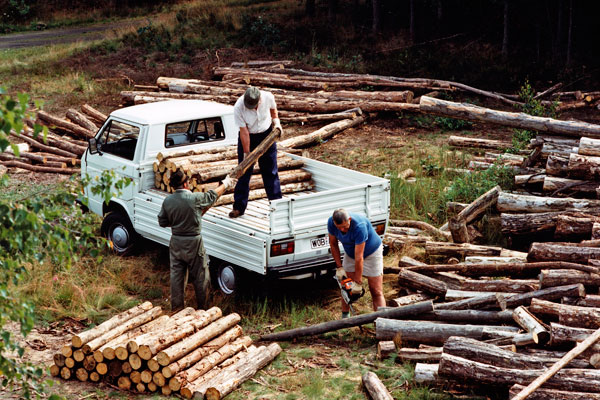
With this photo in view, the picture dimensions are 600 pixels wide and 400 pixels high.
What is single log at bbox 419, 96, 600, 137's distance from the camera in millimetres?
13406

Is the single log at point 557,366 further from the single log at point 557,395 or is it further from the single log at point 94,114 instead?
the single log at point 94,114

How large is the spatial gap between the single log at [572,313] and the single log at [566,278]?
576 mm

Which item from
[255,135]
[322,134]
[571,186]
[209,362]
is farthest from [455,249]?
[322,134]

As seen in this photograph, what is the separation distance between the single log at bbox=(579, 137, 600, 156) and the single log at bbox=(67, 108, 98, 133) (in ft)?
40.4

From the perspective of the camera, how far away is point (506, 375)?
7094 millimetres

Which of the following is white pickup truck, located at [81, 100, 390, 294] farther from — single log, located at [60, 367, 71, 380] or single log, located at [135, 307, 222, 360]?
single log, located at [60, 367, 71, 380]

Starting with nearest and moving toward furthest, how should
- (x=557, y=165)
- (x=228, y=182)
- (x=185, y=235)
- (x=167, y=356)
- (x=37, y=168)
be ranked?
(x=167, y=356) → (x=185, y=235) → (x=228, y=182) → (x=557, y=165) → (x=37, y=168)

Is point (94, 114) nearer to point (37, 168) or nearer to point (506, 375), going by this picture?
point (37, 168)

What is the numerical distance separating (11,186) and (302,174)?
7.75m

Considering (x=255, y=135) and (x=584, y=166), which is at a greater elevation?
(x=255, y=135)

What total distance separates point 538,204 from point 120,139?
22.4 feet

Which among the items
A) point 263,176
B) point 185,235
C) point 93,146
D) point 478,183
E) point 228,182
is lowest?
point 478,183

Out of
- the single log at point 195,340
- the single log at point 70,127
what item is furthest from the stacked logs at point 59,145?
the single log at point 195,340

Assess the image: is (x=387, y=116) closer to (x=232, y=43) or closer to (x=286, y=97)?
(x=286, y=97)
